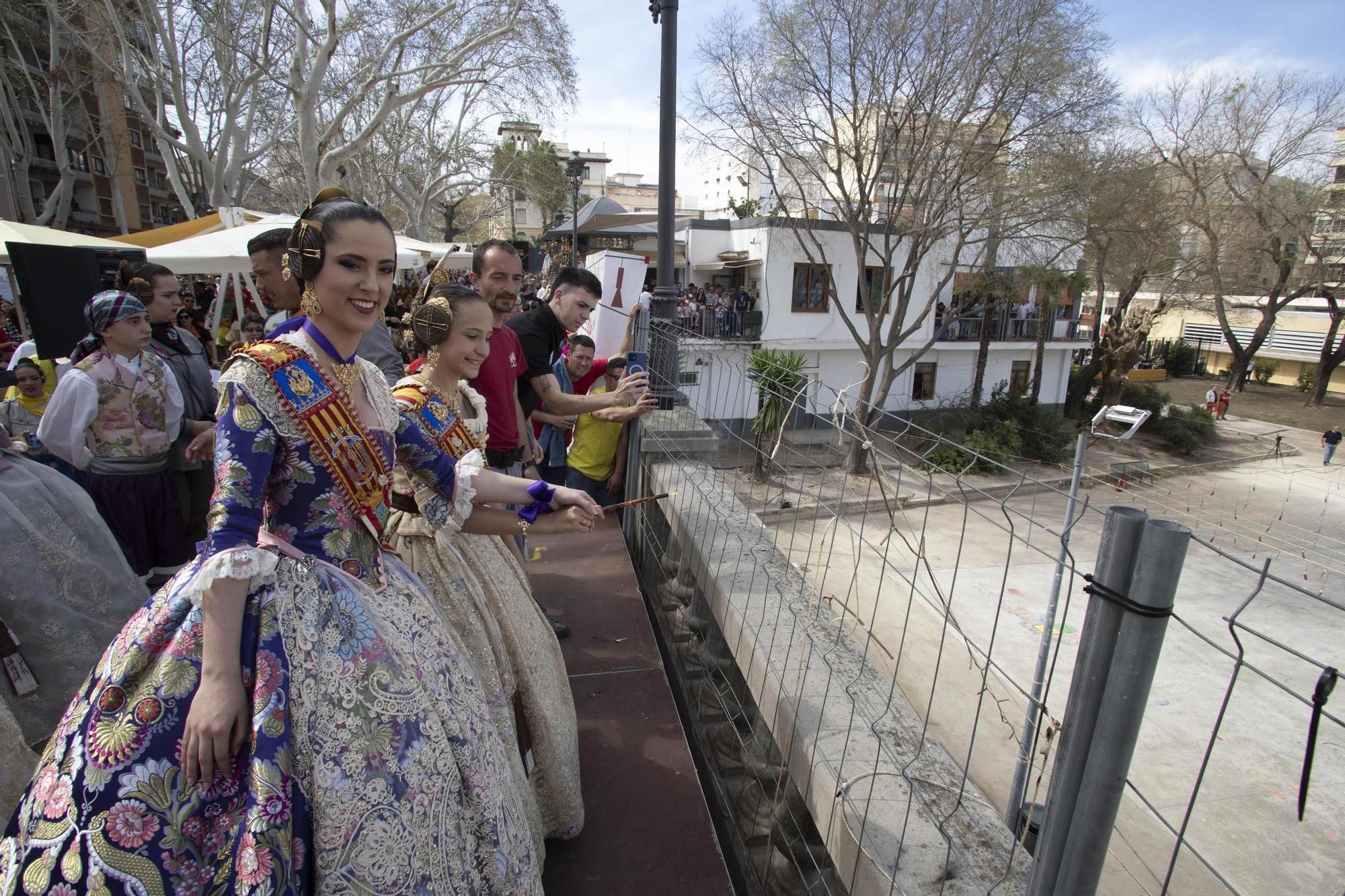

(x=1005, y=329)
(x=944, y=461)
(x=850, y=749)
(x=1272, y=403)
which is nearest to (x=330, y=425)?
(x=850, y=749)

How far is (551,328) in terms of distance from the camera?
3299 mm

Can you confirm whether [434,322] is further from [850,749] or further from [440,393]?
[850,749]

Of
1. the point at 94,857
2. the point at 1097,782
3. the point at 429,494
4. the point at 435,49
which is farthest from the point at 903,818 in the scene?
the point at 435,49

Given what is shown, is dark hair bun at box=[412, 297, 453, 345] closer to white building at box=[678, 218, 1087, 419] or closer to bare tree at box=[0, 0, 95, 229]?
white building at box=[678, 218, 1087, 419]

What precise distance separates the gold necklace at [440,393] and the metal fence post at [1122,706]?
1.77 m

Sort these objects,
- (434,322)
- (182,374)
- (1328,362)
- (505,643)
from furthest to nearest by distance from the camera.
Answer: (1328,362) → (182,374) → (434,322) → (505,643)

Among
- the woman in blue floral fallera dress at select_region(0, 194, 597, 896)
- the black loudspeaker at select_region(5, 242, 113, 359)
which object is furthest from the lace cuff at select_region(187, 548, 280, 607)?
the black loudspeaker at select_region(5, 242, 113, 359)

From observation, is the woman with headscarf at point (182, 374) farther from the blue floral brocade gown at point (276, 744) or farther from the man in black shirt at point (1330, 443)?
the man in black shirt at point (1330, 443)

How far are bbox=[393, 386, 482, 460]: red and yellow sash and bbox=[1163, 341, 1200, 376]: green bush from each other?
39244 millimetres

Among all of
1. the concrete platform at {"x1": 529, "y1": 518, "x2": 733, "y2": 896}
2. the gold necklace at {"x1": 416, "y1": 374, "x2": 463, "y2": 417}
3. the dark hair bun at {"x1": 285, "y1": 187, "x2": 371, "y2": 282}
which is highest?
the dark hair bun at {"x1": 285, "y1": 187, "x2": 371, "y2": 282}

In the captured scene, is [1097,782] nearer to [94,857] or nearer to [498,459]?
[94,857]

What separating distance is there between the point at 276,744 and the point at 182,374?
2.99m

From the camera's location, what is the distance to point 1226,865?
21.6 ft

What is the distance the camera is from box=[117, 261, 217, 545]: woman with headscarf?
343cm
